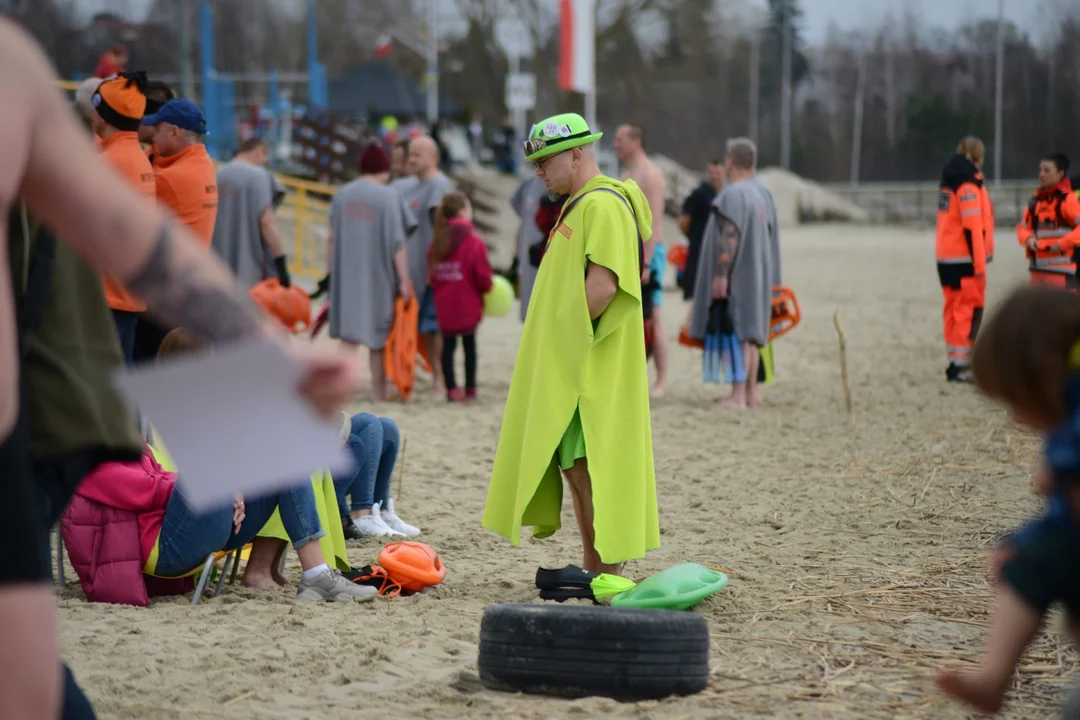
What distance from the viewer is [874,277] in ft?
80.3

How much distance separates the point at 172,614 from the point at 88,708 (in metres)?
2.23

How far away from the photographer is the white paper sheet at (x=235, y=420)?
1.97 m

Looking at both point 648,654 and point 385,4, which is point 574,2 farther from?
point 385,4

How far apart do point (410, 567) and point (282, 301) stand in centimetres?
416

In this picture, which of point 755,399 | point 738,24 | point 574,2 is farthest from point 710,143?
point 755,399

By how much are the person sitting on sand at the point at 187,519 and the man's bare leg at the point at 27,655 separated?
2623 mm

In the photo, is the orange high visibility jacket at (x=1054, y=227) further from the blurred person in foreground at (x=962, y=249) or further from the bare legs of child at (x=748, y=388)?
the bare legs of child at (x=748, y=388)

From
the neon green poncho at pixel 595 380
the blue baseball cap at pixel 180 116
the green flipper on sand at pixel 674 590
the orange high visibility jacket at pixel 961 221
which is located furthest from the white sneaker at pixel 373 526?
the orange high visibility jacket at pixel 961 221

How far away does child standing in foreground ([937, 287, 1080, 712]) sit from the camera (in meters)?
2.20

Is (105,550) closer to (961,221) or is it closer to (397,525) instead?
(397,525)

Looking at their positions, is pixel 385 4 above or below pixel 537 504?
above

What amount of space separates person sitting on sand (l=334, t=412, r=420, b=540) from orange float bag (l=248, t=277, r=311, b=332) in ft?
9.16

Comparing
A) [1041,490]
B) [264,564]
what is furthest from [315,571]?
[1041,490]

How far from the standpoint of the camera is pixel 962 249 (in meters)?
12.0
